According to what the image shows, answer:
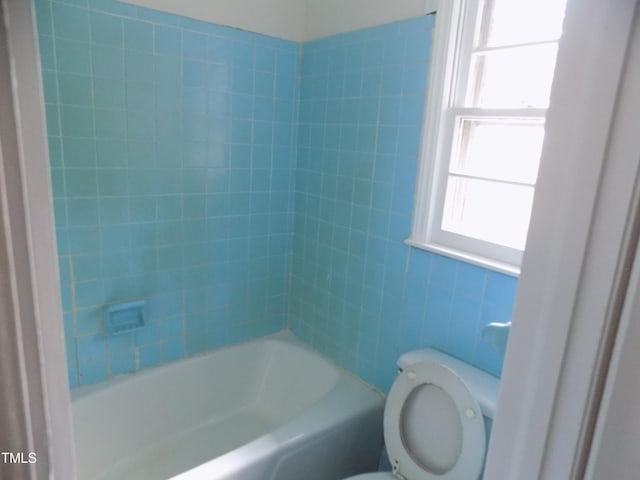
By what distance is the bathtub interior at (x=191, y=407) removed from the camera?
1.83 metres

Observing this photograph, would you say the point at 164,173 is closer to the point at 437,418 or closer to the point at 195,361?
the point at 195,361

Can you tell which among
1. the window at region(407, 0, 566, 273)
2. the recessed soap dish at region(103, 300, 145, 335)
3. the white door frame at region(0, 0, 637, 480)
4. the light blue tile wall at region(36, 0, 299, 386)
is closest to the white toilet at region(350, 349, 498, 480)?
the window at region(407, 0, 566, 273)

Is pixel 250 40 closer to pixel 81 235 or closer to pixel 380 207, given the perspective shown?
pixel 380 207

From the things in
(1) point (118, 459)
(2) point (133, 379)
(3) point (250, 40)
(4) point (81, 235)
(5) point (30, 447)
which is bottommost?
(1) point (118, 459)

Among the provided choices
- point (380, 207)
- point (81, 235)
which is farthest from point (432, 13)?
point (81, 235)

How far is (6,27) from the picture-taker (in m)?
0.31

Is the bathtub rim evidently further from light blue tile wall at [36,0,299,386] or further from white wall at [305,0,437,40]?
white wall at [305,0,437,40]

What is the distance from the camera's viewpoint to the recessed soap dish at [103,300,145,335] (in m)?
1.82

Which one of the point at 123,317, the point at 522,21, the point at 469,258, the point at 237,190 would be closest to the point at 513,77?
the point at 522,21

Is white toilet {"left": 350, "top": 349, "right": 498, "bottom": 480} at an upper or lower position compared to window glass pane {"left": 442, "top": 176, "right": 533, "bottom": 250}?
lower

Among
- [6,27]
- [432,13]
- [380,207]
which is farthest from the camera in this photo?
[380,207]

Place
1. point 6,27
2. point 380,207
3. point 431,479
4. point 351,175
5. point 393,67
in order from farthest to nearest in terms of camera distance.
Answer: point 351,175
point 380,207
point 393,67
point 431,479
point 6,27

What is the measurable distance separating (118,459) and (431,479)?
4.43 ft

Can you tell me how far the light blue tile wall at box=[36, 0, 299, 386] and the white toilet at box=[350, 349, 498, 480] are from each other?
103 centimetres
